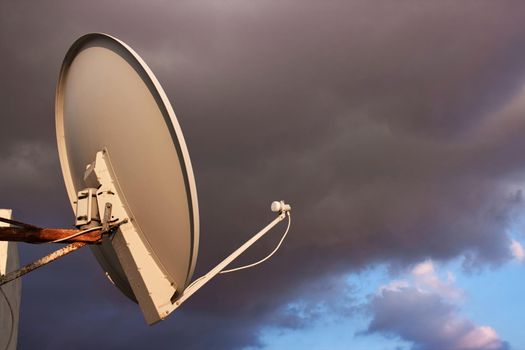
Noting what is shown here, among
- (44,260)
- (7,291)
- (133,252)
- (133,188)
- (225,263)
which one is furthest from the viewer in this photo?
(7,291)

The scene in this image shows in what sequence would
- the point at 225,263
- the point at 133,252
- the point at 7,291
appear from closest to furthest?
the point at 133,252
the point at 225,263
the point at 7,291

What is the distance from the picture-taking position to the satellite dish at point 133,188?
36.8 ft

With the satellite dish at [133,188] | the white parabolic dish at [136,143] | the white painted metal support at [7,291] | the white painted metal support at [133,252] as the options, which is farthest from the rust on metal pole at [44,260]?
the white painted metal support at [7,291]

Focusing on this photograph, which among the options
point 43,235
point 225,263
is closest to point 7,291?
point 43,235

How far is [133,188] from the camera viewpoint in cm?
→ 1260

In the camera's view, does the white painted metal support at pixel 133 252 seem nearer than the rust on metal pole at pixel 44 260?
Yes

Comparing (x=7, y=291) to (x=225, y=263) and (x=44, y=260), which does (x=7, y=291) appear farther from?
(x=225, y=263)

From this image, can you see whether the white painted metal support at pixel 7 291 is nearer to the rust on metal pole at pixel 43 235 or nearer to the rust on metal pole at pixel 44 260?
the rust on metal pole at pixel 44 260

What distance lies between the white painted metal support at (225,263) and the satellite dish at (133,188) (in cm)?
3

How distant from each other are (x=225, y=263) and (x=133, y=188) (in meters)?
2.85

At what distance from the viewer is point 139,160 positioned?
12375mm

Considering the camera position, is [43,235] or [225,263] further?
[225,263]

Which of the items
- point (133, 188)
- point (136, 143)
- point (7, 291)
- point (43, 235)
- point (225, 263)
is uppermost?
point (7, 291)

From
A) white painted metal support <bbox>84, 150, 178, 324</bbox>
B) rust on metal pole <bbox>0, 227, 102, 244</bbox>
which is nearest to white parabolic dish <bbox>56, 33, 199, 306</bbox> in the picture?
white painted metal support <bbox>84, 150, 178, 324</bbox>
